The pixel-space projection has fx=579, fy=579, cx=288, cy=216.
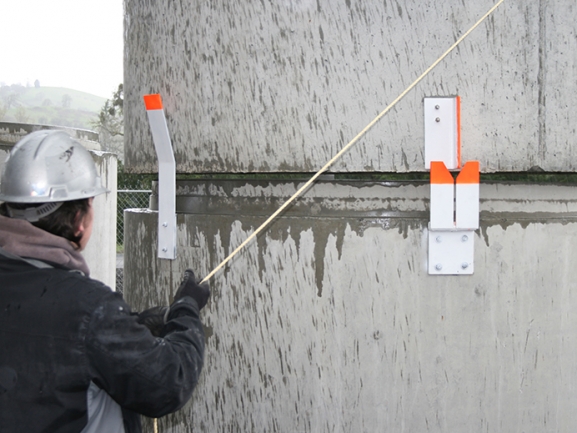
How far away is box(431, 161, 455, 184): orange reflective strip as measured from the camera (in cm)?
184

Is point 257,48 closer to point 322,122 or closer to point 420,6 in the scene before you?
point 322,122

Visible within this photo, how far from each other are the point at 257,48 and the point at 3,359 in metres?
1.23

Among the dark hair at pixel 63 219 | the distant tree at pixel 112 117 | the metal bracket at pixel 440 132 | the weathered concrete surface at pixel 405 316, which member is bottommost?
the weathered concrete surface at pixel 405 316

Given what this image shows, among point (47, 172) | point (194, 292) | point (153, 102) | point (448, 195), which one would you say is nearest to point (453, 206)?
point (448, 195)

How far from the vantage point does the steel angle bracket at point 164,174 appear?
207 cm

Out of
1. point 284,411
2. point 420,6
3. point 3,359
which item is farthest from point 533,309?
point 3,359

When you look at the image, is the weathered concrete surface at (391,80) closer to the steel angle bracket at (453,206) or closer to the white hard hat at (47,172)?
the steel angle bracket at (453,206)

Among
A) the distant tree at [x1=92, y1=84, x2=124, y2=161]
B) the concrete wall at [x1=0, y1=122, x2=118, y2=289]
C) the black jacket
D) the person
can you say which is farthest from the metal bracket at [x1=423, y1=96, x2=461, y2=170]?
the distant tree at [x1=92, y1=84, x2=124, y2=161]

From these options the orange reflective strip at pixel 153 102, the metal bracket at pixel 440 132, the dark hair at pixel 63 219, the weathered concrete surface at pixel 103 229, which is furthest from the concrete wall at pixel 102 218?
the metal bracket at pixel 440 132

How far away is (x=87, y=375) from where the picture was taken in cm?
132

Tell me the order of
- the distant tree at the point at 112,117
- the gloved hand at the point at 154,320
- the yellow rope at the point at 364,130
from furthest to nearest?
the distant tree at the point at 112,117 < the yellow rope at the point at 364,130 < the gloved hand at the point at 154,320

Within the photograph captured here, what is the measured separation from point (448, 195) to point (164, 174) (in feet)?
3.25

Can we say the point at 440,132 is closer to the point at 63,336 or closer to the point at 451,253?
the point at 451,253

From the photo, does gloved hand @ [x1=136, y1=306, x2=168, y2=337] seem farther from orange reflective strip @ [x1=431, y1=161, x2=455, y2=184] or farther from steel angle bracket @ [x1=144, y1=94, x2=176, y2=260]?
orange reflective strip @ [x1=431, y1=161, x2=455, y2=184]
